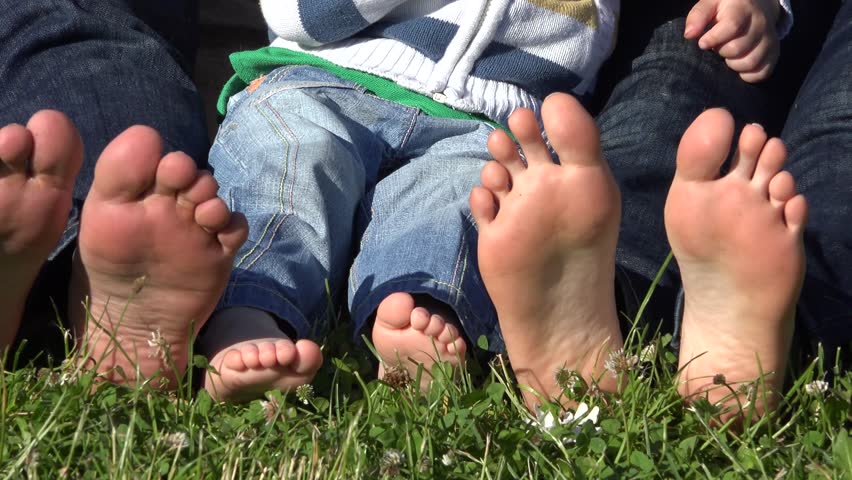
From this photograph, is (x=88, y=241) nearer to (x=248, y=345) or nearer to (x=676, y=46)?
(x=248, y=345)

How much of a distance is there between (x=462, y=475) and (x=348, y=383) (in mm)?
327

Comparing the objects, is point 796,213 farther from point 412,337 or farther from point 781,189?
point 412,337

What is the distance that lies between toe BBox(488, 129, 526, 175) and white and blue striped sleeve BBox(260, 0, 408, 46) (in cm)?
64

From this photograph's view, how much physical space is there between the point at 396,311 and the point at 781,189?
51 cm

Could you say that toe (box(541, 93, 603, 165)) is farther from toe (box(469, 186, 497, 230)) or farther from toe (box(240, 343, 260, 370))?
toe (box(240, 343, 260, 370))

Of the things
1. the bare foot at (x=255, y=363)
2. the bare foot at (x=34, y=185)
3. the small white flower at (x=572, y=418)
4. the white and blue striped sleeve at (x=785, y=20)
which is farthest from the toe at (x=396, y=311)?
the white and blue striped sleeve at (x=785, y=20)

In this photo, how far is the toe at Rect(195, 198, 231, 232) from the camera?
4.15 feet

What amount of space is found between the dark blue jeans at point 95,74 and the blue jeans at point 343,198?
11cm

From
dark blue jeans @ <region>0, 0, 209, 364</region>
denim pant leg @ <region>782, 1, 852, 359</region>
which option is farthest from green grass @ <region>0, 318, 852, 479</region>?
dark blue jeans @ <region>0, 0, 209, 364</region>

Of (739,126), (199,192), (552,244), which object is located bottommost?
(739,126)

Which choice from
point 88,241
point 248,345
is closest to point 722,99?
point 248,345

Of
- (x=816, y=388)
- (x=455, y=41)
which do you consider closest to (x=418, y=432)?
(x=816, y=388)

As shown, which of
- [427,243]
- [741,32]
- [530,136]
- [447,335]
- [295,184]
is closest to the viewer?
[530,136]

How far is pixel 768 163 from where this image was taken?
4.24 feet
